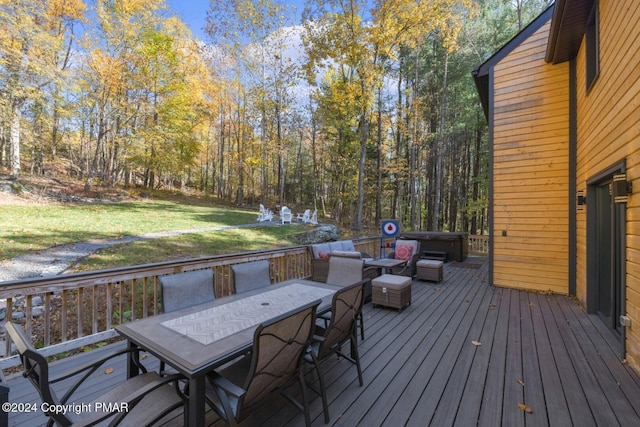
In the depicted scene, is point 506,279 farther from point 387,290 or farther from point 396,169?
point 396,169

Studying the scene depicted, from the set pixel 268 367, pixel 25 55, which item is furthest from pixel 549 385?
pixel 25 55

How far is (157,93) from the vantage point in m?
13.8

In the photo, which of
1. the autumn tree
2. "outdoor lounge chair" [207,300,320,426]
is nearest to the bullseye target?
"outdoor lounge chair" [207,300,320,426]

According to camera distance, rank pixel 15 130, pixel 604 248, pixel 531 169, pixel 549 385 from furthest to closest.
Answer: pixel 15 130
pixel 531 169
pixel 604 248
pixel 549 385

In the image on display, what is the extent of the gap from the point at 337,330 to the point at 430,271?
4.36 m

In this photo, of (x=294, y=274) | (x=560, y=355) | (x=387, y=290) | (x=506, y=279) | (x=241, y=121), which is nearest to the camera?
(x=560, y=355)

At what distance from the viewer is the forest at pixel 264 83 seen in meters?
9.20

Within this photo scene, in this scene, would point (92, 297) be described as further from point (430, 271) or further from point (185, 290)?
point (430, 271)

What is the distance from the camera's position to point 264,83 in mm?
12844

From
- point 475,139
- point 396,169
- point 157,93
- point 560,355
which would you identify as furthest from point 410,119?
point 157,93

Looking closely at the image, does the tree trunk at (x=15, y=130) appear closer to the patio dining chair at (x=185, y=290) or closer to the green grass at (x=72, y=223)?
the green grass at (x=72, y=223)

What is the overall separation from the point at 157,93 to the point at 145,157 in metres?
3.43

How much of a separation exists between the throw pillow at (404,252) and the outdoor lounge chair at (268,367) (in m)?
4.94

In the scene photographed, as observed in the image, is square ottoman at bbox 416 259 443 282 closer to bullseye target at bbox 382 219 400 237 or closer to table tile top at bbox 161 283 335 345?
bullseye target at bbox 382 219 400 237
